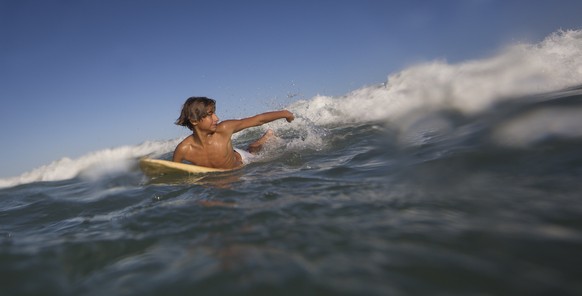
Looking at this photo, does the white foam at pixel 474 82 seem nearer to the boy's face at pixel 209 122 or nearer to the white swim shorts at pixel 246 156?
the white swim shorts at pixel 246 156

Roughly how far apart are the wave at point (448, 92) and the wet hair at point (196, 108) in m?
2.02

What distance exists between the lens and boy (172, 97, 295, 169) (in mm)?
4879

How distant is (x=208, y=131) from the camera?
5.07m

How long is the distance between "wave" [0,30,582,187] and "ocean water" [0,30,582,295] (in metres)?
0.87

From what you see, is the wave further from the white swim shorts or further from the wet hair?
the wet hair

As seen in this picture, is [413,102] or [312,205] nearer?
[312,205]

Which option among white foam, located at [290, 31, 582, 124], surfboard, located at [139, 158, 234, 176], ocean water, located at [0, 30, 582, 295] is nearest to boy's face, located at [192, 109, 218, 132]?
surfboard, located at [139, 158, 234, 176]

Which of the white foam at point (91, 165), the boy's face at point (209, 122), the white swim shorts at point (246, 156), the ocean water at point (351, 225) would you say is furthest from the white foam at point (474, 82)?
the white foam at point (91, 165)

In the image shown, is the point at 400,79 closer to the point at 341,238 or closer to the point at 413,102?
the point at 413,102

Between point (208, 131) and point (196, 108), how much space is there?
1.30 ft

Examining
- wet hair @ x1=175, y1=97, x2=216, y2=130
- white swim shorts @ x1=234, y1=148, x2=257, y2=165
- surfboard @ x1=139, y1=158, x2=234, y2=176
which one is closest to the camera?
wet hair @ x1=175, y1=97, x2=216, y2=130

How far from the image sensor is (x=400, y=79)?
1048cm

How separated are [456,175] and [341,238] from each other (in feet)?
4.72

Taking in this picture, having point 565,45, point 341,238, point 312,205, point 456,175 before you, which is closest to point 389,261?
point 341,238
